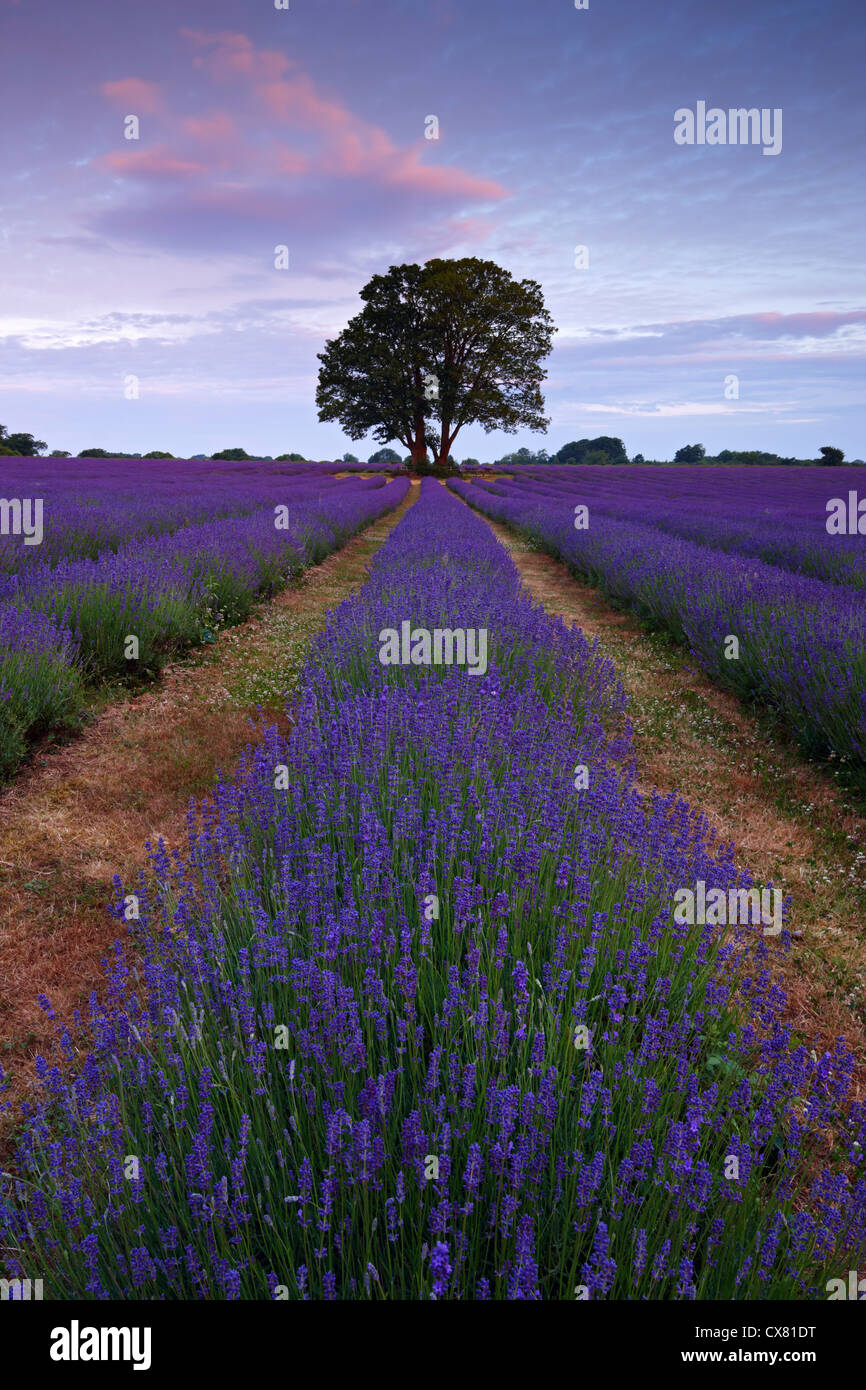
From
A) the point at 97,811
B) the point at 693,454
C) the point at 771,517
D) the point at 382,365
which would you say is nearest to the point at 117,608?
the point at 97,811

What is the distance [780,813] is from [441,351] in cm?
3634

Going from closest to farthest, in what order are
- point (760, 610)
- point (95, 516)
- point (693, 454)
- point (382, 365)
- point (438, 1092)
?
1. point (438, 1092)
2. point (760, 610)
3. point (95, 516)
4. point (382, 365)
5. point (693, 454)

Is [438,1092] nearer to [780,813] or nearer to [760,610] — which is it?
[780,813]

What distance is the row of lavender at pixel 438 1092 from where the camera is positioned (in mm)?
1194

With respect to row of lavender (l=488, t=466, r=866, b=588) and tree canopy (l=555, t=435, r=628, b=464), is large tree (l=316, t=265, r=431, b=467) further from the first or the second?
tree canopy (l=555, t=435, r=628, b=464)

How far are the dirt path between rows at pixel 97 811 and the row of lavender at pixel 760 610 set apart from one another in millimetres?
3595

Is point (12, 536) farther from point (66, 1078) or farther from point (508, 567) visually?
point (66, 1078)

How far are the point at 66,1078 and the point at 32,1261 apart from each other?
0.73 meters

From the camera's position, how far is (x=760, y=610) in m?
6.13

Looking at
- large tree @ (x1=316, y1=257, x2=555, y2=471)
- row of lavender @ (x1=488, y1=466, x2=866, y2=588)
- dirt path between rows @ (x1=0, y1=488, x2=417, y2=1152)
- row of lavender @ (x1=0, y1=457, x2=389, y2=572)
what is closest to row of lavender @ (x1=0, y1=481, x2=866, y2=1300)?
dirt path between rows @ (x1=0, y1=488, x2=417, y2=1152)

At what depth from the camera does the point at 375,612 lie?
5.24 m

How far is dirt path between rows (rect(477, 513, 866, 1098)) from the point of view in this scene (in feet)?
8.68

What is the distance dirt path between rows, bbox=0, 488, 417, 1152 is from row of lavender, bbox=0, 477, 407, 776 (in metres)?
0.25
